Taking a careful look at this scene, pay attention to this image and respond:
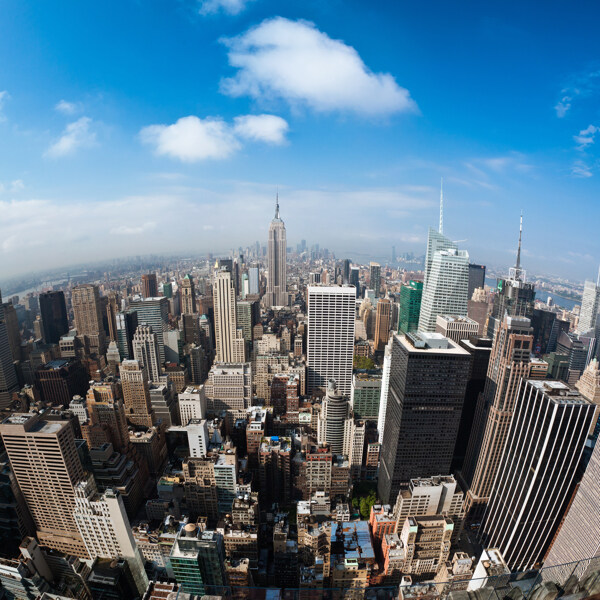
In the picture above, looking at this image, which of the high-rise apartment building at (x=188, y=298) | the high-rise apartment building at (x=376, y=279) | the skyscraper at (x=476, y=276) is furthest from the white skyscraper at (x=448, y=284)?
the high-rise apartment building at (x=188, y=298)

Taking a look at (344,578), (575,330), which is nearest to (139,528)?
(344,578)

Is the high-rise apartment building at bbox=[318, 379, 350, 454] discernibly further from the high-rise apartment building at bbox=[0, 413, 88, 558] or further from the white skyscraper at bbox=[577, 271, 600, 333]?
the white skyscraper at bbox=[577, 271, 600, 333]

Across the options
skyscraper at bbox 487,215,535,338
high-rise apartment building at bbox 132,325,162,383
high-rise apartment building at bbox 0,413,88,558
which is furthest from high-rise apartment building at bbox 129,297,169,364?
skyscraper at bbox 487,215,535,338

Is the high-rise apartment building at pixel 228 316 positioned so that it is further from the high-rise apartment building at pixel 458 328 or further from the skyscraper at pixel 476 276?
the skyscraper at pixel 476 276

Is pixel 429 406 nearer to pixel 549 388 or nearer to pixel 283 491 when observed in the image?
pixel 549 388

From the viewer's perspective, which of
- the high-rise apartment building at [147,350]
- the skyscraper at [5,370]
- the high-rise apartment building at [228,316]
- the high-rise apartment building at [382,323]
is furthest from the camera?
the high-rise apartment building at [382,323]

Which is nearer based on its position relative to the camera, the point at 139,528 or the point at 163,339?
the point at 139,528

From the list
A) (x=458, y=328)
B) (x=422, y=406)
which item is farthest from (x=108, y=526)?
(x=458, y=328)
